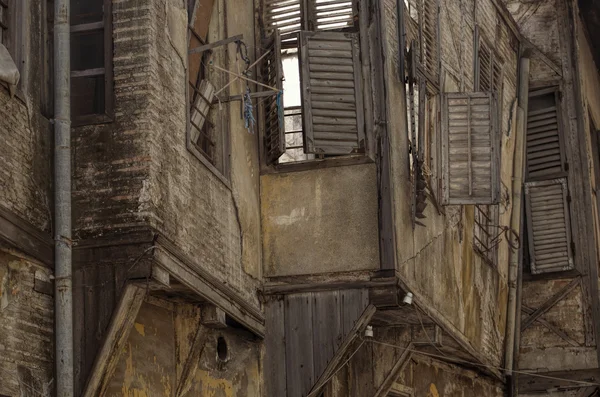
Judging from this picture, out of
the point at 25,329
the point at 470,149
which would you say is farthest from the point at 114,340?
the point at 470,149

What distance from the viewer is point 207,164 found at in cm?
1040

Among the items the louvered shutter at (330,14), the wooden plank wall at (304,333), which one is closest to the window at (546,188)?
the louvered shutter at (330,14)

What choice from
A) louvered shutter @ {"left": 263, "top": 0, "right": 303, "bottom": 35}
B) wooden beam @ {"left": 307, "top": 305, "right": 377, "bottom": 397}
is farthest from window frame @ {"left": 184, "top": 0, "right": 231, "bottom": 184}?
wooden beam @ {"left": 307, "top": 305, "right": 377, "bottom": 397}

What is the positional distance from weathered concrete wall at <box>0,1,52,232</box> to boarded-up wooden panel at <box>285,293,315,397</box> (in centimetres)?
331

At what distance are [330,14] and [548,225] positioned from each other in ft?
23.5

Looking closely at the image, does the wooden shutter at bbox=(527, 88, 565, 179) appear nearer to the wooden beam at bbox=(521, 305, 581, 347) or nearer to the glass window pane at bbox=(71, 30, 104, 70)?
the wooden beam at bbox=(521, 305, 581, 347)

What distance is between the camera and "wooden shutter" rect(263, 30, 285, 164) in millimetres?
11664

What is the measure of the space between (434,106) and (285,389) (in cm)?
372

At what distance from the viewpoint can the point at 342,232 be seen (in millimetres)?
11562

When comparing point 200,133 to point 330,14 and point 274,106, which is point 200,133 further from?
point 330,14

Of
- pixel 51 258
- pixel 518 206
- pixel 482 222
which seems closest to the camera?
pixel 51 258

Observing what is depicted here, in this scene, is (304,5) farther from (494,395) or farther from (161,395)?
(494,395)

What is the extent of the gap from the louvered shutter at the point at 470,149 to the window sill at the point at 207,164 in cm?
299

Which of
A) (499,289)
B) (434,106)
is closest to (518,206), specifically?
(499,289)
